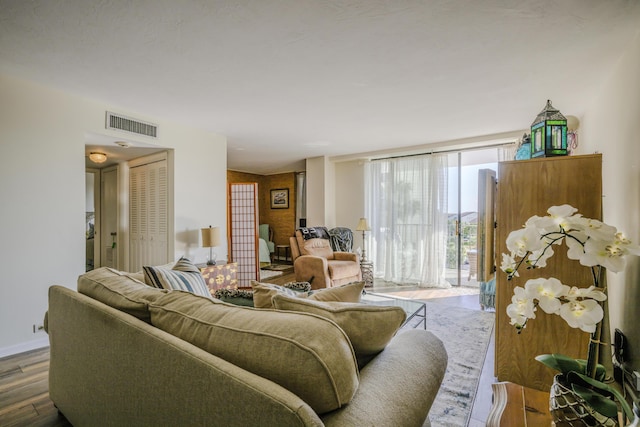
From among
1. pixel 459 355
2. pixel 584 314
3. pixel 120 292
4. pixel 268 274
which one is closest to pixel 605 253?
pixel 584 314

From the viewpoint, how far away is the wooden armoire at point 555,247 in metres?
1.83

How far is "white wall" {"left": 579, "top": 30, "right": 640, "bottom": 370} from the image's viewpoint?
67.8 inches

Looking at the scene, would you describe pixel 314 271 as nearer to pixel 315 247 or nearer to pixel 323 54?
pixel 315 247

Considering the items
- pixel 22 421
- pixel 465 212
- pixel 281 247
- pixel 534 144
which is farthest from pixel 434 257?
pixel 22 421

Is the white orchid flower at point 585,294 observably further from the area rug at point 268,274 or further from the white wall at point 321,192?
the area rug at point 268,274

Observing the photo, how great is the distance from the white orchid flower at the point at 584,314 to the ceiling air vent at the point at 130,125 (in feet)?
12.7

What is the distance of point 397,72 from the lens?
240cm

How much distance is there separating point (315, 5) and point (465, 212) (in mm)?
4232

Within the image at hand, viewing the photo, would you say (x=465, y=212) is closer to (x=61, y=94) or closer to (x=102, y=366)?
(x=102, y=366)

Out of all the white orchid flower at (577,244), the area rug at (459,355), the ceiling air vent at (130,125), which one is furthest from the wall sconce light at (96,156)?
the white orchid flower at (577,244)

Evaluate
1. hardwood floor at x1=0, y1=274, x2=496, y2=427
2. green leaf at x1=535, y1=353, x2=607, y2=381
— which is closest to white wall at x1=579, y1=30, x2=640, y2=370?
hardwood floor at x1=0, y1=274, x2=496, y2=427

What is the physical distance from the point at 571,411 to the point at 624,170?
1.97m

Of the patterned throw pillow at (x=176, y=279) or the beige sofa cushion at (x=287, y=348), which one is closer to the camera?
the beige sofa cushion at (x=287, y=348)

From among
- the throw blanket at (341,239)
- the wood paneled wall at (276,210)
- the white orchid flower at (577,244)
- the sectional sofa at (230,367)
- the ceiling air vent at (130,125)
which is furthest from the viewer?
the wood paneled wall at (276,210)
